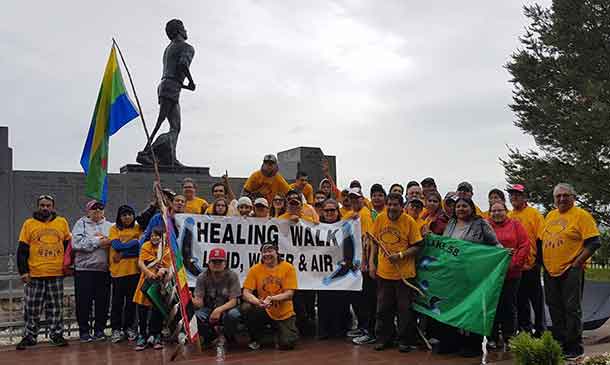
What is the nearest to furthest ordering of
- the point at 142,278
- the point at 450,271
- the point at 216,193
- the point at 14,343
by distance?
the point at 450,271
the point at 142,278
the point at 14,343
the point at 216,193

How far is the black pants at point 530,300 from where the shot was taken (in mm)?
7430

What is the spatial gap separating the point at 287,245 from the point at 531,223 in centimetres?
302

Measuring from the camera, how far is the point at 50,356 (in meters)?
7.08

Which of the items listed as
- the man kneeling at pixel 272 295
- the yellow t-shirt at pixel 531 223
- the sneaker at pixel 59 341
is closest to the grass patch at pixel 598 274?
→ the yellow t-shirt at pixel 531 223

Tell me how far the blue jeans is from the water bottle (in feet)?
0.39

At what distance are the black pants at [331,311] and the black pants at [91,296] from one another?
277 centimetres

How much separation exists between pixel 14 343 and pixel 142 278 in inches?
82.3

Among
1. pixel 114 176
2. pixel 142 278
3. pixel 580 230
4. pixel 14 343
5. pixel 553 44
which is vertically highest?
pixel 553 44

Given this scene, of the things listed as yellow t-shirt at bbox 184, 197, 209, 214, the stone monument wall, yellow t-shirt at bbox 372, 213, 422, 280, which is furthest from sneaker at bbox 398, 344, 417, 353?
the stone monument wall

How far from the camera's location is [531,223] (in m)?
7.42

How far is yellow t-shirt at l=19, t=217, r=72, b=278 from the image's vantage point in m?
7.54

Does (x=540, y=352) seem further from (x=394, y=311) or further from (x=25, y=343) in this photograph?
(x=25, y=343)

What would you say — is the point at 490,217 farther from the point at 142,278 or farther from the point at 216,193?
the point at 142,278

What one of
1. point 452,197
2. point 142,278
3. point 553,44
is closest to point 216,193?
point 142,278
